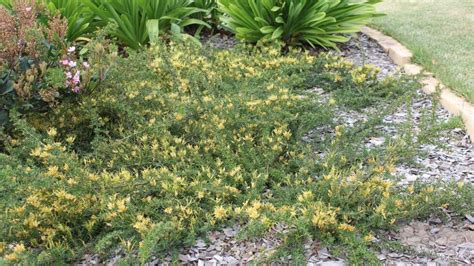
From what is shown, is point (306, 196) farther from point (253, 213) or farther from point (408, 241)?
point (408, 241)

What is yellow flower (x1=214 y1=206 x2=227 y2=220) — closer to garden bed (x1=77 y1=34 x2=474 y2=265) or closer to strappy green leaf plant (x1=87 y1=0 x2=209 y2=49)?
garden bed (x1=77 y1=34 x2=474 y2=265)

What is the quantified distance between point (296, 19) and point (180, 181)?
3084mm

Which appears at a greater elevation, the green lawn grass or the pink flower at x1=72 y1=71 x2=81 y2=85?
the pink flower at x1=72 y1=71 x2=81 y2=85

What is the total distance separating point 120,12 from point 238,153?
9.24 feet

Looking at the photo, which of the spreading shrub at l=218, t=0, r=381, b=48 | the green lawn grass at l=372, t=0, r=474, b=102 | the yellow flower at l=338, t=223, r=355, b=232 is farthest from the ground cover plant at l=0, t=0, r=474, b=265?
the spreading shrub at l=218, t=0, r=381, b=48

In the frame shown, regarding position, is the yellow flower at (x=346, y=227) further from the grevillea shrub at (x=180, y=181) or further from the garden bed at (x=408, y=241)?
the garden bed at (x=408, y=241)

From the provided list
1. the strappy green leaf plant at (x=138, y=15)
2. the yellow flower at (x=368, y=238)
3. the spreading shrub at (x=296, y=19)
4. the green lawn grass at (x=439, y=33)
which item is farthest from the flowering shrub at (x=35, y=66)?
the green lawn grass at (x=439, y=33)

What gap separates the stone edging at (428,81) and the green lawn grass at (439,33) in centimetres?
7

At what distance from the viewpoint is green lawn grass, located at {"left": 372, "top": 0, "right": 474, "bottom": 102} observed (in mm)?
4508

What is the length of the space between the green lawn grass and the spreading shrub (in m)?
0.68

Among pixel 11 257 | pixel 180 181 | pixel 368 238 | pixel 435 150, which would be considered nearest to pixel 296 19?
pixel 435 150

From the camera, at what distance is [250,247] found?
7.68 ft

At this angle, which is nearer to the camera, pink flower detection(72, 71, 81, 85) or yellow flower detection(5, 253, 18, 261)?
yellow flower detection(5, 253, 18, 261)

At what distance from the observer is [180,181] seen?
2500 mm
